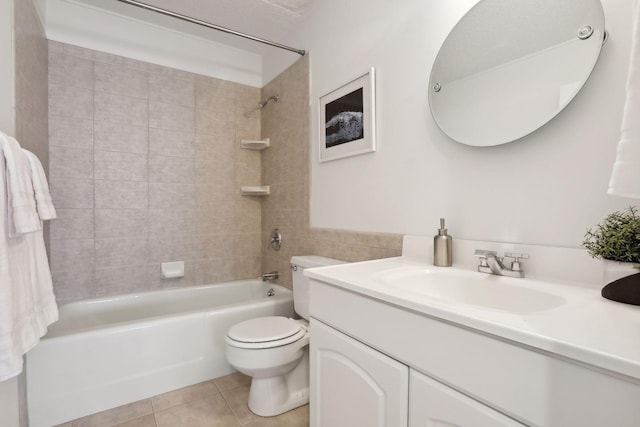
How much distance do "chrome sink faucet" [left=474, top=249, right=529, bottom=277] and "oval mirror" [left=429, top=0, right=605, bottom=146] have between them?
39cm

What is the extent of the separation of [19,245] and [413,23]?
1.85m

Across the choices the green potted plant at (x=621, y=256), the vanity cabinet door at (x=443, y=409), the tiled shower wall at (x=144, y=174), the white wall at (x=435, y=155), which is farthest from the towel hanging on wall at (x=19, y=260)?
the green potted plant at (x=621, y=256)

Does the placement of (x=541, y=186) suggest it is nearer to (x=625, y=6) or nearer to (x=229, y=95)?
(x=625, y=6)

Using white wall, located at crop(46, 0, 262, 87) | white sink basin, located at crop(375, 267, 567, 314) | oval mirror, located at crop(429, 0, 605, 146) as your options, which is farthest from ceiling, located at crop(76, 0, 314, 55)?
white sink basin, located at crop(375, 267, 567, 314)

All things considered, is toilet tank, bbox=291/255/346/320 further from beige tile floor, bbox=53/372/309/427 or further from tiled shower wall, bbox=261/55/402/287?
beige tile floor, bbox=53/372/309/427

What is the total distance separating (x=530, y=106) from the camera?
0.97 metres

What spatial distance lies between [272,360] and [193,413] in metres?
0.52

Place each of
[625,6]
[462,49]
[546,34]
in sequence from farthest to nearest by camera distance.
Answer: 1. [462,49]
2. [546,34]
3. [625,6]

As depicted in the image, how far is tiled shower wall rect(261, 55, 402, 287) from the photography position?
1894mm

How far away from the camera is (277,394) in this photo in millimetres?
1551

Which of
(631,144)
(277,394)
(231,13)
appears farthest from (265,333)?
(231,13)

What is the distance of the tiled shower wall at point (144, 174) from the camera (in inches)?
79.1

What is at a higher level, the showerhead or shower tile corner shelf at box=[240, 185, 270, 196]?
the showerhead

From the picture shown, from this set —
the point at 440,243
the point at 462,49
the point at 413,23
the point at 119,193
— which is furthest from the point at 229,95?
the point at 440,243
